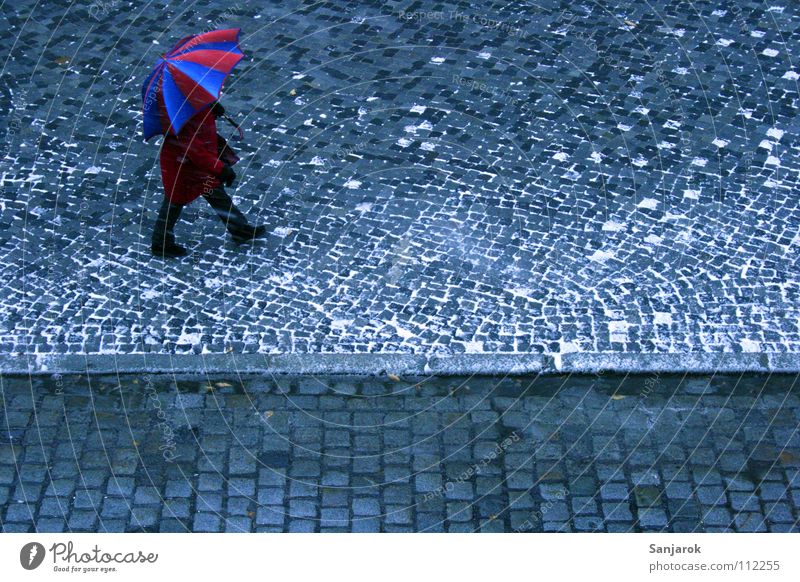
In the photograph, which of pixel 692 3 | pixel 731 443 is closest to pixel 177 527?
pixel 731 443

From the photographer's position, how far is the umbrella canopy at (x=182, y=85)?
8000 mm

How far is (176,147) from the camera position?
322 inches

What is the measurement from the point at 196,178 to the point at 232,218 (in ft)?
1.71

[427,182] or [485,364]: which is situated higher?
[427,182]

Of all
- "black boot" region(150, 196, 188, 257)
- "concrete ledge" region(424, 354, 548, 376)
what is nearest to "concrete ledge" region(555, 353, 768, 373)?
"concrete ledge" region(424, 354, 548, 376)

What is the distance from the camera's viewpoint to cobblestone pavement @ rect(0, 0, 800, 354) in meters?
8.25

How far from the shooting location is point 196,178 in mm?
8391

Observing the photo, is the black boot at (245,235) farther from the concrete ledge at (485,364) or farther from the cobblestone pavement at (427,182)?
the concrete ledge at (485,364)

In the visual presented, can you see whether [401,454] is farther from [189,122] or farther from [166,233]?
[189,122]

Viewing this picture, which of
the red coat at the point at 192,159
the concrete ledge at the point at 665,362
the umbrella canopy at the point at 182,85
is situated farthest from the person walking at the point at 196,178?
the concrete ledge at the point at 665,362
